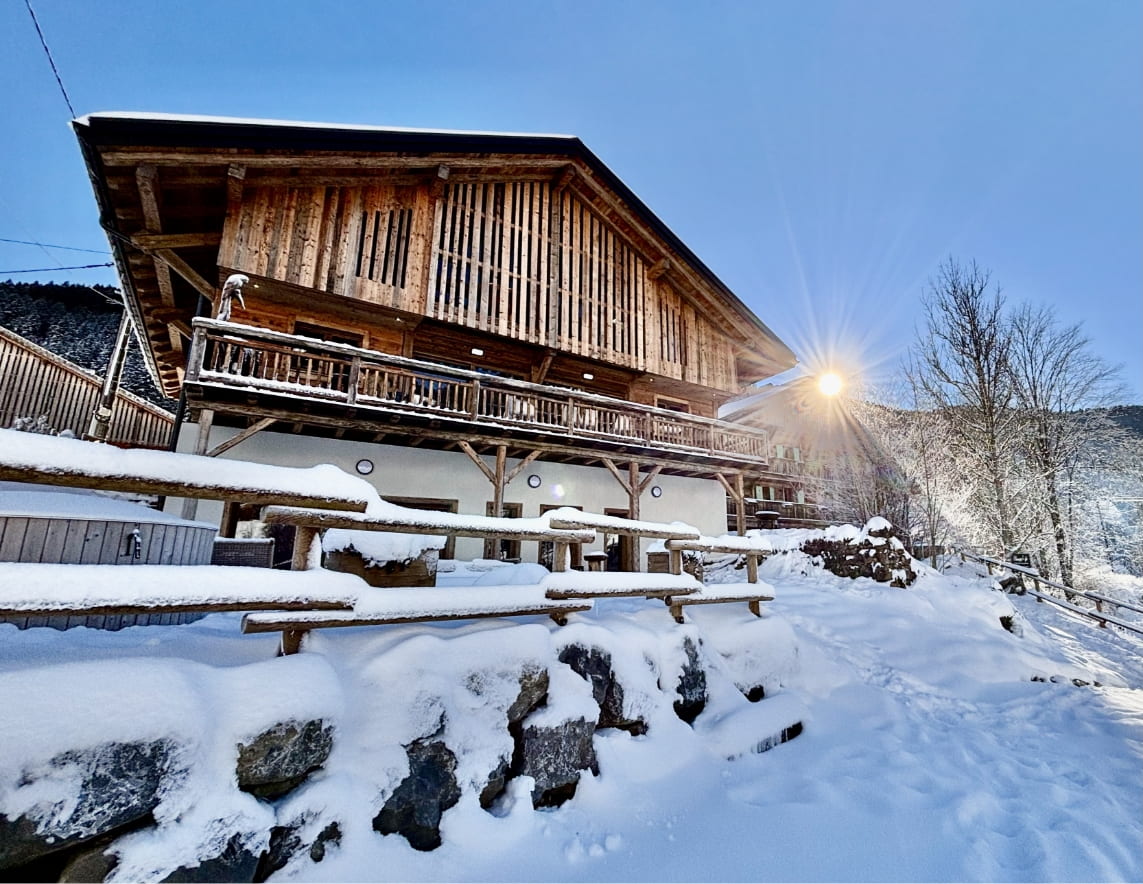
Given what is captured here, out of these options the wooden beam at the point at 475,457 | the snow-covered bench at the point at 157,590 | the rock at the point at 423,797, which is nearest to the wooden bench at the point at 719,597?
the rock at the point at 423,797

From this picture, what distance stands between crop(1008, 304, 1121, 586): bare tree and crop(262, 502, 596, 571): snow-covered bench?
65.3ft

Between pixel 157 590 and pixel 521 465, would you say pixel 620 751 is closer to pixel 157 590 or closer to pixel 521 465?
pixel 157 590

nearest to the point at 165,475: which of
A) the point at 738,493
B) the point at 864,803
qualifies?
the point at 864,803

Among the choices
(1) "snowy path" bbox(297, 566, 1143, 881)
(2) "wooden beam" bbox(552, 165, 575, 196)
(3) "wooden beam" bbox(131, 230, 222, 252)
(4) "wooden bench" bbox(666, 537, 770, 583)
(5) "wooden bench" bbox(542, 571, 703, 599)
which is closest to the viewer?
(1) "snowy path" bbox(297, 566, 1143, 881)

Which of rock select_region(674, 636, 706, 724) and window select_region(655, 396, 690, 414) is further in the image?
window select_region(655, 396, 690, 414)

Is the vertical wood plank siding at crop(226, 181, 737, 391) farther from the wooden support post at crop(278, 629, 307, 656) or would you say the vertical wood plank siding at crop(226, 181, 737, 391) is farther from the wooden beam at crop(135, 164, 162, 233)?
the wooden support post at crop(278, 629, 307, 656)

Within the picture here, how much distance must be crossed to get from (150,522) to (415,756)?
3.51 metres

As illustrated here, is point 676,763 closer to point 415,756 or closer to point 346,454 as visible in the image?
point 415,756

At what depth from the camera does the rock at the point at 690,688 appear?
15.1 ft

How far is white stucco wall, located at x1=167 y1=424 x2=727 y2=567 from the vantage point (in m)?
10.1

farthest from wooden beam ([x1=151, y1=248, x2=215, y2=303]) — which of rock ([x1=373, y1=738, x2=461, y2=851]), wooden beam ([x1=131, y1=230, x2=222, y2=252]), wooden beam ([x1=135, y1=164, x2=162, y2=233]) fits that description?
rock ([x1=373, y1=738, x2=461, y2=851])

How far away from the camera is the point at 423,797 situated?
2.96 m

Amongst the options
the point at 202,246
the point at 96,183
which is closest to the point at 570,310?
the point at 202,246

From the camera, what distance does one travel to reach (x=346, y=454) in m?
10.7
